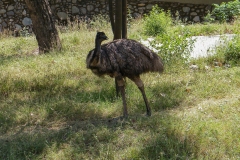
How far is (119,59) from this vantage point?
184 inches

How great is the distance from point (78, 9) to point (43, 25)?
5.16 m

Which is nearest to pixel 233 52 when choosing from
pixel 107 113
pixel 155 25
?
pixel 155 25

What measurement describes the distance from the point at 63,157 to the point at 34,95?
219cm

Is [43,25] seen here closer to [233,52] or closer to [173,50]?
[173,50]

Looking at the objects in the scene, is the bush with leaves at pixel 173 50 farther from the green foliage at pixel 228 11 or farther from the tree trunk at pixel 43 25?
the green foliage at pixel 228 11

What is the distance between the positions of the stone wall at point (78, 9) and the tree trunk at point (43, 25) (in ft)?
15.0

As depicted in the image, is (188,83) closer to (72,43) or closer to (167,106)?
(167,106)

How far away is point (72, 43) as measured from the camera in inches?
363

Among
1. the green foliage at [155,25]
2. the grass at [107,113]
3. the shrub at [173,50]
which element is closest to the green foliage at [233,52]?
the grass at [107,113]

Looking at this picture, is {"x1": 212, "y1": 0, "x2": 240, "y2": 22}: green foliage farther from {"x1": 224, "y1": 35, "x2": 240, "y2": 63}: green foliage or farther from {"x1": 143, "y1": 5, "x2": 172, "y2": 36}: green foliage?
{"x1": 224, "y1": 35, "x2": 240, "y2": 63}: green foliage

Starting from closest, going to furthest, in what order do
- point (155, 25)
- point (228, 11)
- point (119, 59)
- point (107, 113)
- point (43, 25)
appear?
point (119, 59)
point (107, 113)
point (43, 25)
point (155, 25)
point (228, 11)

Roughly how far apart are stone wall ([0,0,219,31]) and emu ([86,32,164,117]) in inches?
330

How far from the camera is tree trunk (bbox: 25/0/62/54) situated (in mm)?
8211

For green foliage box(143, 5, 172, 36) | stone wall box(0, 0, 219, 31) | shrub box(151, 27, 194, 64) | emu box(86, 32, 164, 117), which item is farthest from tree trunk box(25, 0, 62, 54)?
stone wall box(0, 0, 219, 31)
